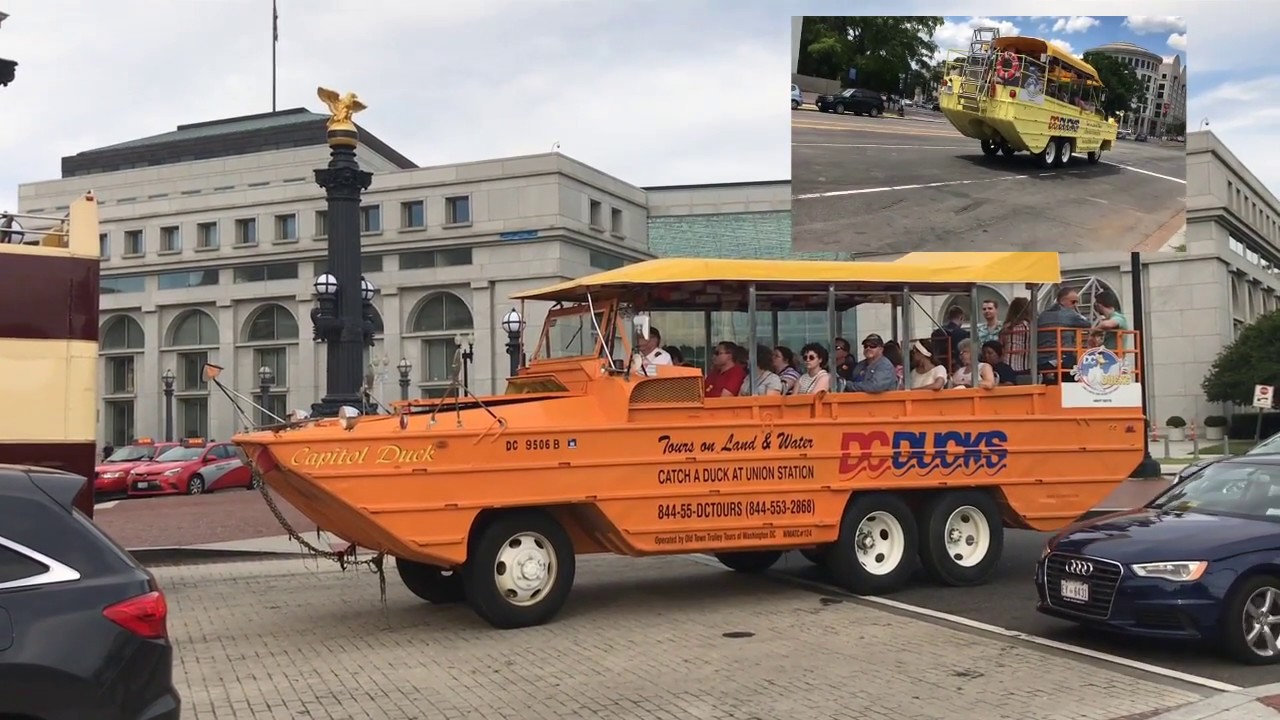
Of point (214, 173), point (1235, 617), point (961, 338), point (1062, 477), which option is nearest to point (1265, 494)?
point (1235, 617)

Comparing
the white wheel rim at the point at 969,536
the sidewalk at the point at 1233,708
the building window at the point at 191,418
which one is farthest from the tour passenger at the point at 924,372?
the building window at the point at 191,418

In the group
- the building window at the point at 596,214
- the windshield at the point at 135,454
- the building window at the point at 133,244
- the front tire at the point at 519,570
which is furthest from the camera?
the building window at the point at 133,244

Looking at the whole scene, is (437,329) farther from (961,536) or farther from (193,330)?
(961,536)

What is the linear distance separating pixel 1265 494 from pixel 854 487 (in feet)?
10.4

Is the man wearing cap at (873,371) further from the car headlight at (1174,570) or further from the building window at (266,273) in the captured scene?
the building window at (266,273)

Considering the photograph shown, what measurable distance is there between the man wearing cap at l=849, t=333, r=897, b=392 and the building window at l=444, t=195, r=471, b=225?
5070 cm

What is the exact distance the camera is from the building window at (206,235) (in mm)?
65438

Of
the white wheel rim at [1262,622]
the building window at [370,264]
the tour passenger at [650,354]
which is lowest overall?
the white wheel rim at [1262,622]

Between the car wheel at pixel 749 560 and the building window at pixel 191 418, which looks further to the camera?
the building window at pixel 191 418

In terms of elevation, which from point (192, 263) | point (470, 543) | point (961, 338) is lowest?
point (470, 543)

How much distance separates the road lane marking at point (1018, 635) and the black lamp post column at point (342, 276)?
1617cm

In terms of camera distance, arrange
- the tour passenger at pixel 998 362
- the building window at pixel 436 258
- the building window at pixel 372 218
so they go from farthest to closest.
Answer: the building window at pixel 372 218 → the building window at pixel 436 258 → the tour passenger at pixel 998 362

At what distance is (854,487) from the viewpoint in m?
10.3

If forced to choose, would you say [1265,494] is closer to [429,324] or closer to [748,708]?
[748,708]
